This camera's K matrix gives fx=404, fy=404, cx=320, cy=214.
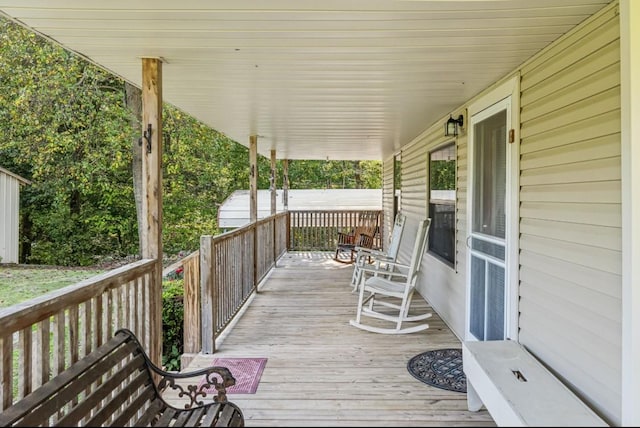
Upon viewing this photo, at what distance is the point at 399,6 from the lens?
1988 mm

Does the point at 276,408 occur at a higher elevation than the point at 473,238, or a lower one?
lower

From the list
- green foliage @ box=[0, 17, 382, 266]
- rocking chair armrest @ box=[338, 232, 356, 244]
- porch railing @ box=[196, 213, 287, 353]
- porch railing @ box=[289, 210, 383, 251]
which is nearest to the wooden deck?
porch railing @ box=[196, 213, 287, 353]

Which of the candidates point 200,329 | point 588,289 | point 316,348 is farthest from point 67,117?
point 588,289

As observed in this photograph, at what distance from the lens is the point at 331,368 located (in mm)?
3248

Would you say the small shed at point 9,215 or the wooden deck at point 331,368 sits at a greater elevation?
the small shed at point 9,215

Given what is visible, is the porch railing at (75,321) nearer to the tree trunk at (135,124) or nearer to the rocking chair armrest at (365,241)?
the rocking chair armrest at (365,241)

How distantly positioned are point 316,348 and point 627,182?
275cm

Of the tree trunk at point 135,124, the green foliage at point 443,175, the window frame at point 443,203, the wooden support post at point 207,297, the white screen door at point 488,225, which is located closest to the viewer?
the white screen door at point 488,225

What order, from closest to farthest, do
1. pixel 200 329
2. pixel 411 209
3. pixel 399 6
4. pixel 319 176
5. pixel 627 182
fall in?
pixel 627 182
pixel 399 6
pixel 200 329
pixel 411 209
pixel 319 176

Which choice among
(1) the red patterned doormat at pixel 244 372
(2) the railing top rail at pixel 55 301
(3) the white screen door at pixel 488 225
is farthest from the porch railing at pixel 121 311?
(3) the white screen door at pixel 488 225

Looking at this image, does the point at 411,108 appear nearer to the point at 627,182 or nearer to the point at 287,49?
the point at 287,49

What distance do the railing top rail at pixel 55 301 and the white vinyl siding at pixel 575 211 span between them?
2.53 metres

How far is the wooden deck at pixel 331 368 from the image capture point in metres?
2.54

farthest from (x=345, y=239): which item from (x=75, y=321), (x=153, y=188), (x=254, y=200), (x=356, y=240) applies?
(x=75, y=321)
